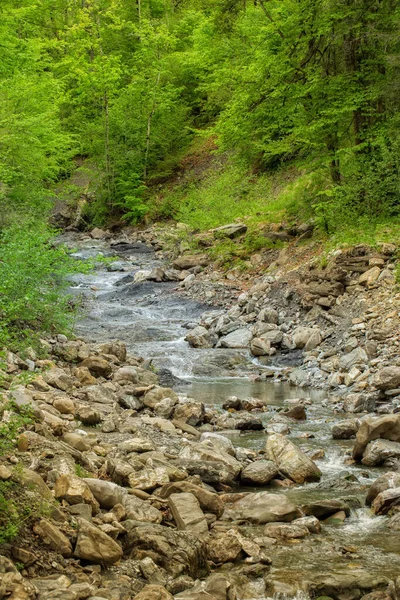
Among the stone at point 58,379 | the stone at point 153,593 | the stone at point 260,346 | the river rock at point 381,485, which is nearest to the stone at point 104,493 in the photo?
the stone at point 153,593

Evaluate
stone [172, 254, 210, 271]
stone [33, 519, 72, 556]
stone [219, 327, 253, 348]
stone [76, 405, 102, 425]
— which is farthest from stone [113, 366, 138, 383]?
stone [172, 254, 210, 271]

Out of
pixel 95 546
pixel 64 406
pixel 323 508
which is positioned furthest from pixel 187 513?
pixel 64 406

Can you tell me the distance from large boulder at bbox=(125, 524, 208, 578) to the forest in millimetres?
3519

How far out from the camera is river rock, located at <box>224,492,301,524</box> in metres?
→ 5.84

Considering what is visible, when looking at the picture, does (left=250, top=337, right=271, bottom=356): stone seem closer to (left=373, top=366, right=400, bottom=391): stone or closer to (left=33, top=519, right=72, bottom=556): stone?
(left=373, top=366, right=400, bottom=391): stone

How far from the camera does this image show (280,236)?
61.6ft

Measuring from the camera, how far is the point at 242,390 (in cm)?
1130

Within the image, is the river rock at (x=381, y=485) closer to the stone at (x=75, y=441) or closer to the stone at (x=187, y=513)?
the stone at (x=187, y=513)

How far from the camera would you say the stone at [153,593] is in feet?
13.1

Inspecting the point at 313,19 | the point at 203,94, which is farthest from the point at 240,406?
the point at 203,94

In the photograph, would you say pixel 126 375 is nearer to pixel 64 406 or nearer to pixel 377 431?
pixel 64 406

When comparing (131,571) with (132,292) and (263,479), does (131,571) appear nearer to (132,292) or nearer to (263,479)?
(263,479)

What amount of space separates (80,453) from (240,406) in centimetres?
453

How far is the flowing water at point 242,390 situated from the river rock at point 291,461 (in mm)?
156
